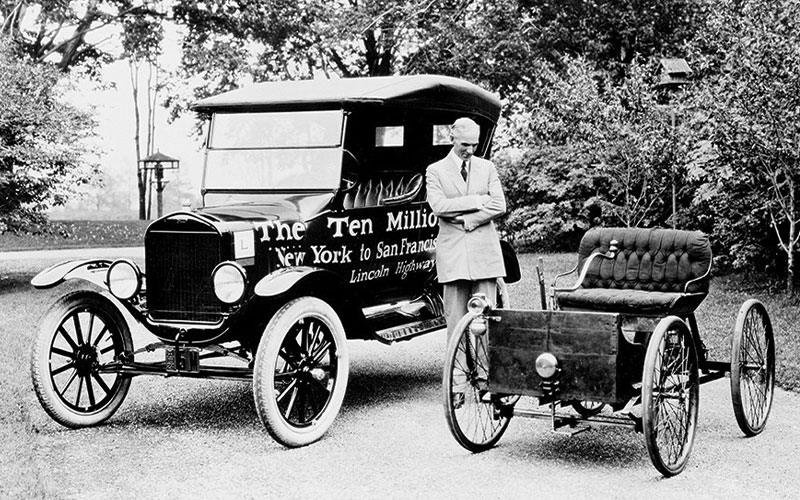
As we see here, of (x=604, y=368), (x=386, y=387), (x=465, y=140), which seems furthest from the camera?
(x=386, y=387)

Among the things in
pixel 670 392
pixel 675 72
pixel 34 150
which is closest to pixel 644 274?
pixel 670 392

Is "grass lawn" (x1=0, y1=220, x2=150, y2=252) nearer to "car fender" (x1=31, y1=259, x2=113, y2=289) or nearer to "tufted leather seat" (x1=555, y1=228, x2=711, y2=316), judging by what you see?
"car fender" (x1=31, y1=259, x2=113, y2=289)

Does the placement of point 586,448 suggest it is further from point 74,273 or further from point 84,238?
point 84,238

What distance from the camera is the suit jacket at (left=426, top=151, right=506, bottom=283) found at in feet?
22.2

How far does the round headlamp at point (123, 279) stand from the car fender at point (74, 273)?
9cm

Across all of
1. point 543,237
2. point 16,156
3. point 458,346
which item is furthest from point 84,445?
point 543,237

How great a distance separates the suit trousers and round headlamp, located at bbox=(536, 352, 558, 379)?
1.57 metres

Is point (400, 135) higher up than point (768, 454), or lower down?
higher up

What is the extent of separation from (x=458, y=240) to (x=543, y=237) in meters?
15.5

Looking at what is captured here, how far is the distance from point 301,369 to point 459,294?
1.35 metres

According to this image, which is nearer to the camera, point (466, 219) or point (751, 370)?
point (751, 370)

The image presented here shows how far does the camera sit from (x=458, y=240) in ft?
22.4

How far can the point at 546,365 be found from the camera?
209 inches

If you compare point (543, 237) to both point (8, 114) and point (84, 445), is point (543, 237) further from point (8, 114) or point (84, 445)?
point (84, 445)
